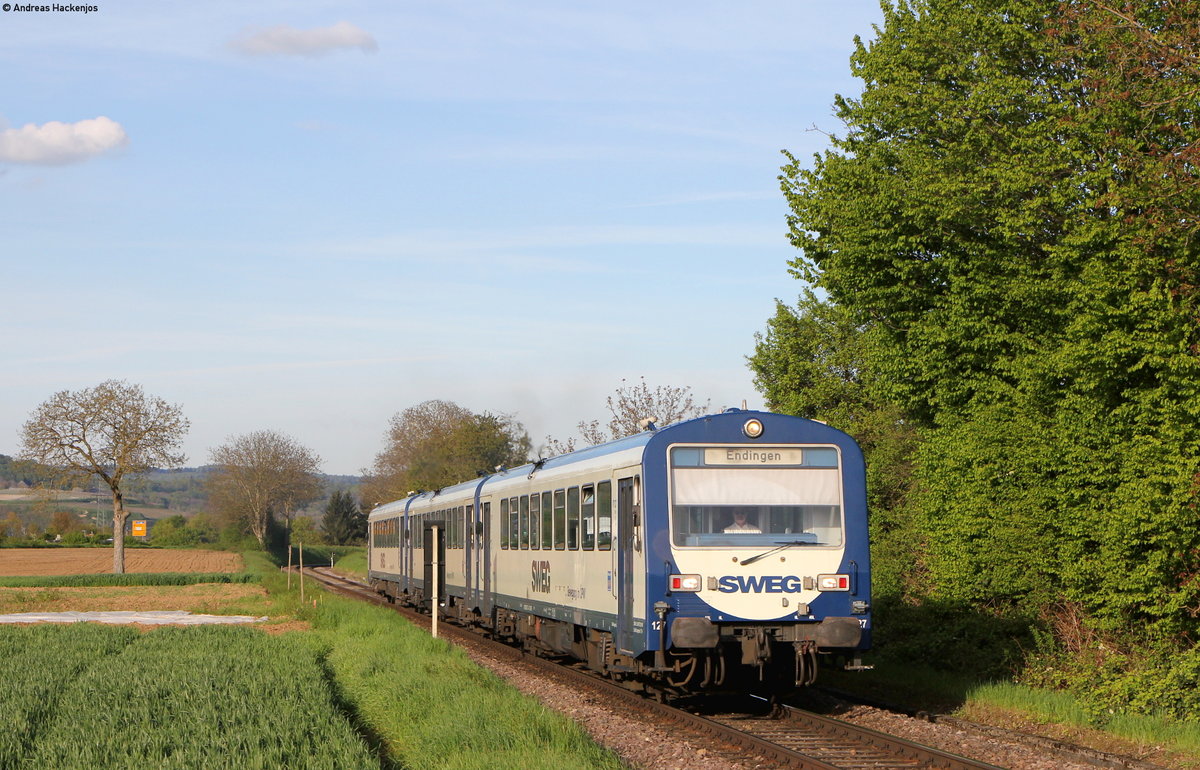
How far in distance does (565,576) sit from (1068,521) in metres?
6.60

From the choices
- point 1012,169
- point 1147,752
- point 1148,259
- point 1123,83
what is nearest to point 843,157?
point 1012,169

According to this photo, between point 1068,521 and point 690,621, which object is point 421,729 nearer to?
point 690,621

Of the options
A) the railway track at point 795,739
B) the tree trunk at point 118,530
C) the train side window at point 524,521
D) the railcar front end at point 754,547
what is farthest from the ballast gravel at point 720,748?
the tree trunk at point 118,530

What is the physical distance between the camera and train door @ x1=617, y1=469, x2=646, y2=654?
14156mm

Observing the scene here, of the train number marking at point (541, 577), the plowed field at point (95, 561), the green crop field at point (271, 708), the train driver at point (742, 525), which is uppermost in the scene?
the train driver at point (742, 525)

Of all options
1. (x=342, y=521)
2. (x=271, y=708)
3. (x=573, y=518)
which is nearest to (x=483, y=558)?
(x=573, y=518)

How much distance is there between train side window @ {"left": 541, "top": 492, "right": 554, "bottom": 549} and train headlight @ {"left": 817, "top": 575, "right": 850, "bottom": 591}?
5.26m

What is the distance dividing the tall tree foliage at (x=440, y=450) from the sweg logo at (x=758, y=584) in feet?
259

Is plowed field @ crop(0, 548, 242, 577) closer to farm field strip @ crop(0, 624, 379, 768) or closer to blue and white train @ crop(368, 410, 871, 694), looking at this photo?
farm field strip @ crop(0, 624, 379, 768)

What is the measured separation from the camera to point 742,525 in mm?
14094

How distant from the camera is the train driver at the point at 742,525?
14086mm

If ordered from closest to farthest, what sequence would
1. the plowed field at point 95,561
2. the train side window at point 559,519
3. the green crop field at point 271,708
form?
the green crop field at point 271,708, the train side window at point 559,519, the plowed field at point 95,561

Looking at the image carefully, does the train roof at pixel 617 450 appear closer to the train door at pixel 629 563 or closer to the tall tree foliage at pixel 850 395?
the train door at pixel 629 563

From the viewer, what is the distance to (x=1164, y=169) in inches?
566
